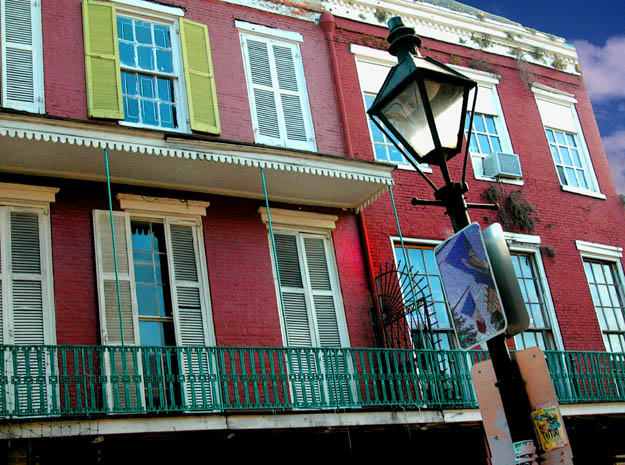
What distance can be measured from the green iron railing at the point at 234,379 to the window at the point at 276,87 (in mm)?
3699

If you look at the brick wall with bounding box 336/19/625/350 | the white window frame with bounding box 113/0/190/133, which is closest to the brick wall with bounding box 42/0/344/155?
the white window frame with bounding box 113/0/190/133

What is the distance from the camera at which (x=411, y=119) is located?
520 centimetres

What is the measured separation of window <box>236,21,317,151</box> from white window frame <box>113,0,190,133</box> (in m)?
1.19

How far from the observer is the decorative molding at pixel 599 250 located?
15.9 metres

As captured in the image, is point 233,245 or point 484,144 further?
point 484,144

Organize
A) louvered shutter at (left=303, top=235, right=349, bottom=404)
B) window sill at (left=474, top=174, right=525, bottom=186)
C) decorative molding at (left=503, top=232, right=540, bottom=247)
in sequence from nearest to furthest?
louvered shutter at (left=303, top=235, right=349, bottom=404) → decorative molding at (left=503, top=232, right=540, bottom=247) → window sill at (left=474, top=174, right=525, bottom=186)

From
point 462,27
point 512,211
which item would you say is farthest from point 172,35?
point 512,211

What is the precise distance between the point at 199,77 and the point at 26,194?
3.43 m

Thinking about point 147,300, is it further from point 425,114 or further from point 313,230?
point 425,114

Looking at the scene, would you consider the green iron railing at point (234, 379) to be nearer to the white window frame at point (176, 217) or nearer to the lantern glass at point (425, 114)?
the white window frame at point (176, 217)

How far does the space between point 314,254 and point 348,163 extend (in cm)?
164

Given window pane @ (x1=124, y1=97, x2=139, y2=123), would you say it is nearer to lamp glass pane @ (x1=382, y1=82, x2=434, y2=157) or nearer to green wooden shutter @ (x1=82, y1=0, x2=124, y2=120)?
green wooden shutter @ (x1=82, y1=0, x2=124, y2=120)

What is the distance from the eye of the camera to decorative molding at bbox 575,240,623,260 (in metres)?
15.9

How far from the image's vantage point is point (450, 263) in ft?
16.0
